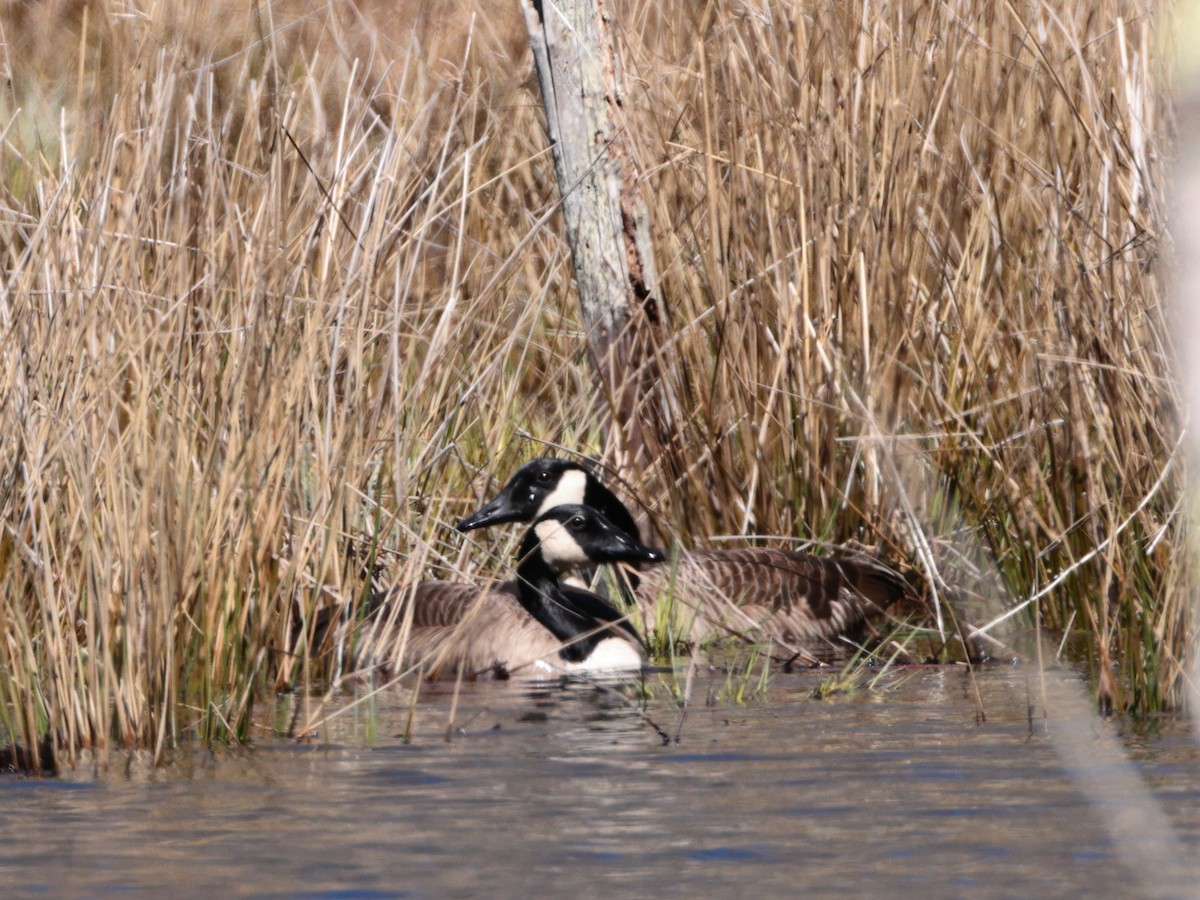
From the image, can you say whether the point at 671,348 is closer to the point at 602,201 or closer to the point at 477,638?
the point at 602,201

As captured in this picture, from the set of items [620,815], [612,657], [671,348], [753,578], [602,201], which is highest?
[602,201]

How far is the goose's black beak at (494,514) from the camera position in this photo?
6975mm

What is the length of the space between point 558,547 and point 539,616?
11.8 inches

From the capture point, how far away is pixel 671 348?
7016 mm

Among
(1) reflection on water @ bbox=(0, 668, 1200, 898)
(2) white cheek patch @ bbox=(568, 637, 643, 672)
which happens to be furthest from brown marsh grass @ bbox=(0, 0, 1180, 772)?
(2) white cheek patch @ bbox=(568, 637, 643, 672)

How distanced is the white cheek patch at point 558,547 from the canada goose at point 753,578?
0.25ft

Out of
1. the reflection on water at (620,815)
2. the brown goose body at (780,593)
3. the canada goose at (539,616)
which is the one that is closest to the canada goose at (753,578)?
the brown goose body at (780,593)

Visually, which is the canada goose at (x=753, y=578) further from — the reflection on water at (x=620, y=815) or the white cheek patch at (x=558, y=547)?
the reflection on water at (x=620, y=815)

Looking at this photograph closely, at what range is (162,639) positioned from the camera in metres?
4.59

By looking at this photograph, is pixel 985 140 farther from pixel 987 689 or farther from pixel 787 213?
pixel 987 689

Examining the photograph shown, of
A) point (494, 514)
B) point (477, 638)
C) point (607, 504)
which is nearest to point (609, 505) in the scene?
point (607, 504)

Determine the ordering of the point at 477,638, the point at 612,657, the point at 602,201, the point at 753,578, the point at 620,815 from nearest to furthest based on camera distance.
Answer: the point at 620,815 < the point at 612,657 < the point at 477,638 < the point at 753,578 < the point at 602,201

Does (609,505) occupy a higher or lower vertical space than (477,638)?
higher

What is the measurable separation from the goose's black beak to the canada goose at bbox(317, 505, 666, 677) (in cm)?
10
